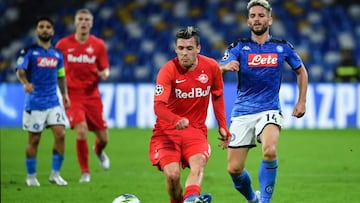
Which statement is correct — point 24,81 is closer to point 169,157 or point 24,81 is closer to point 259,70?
point 259,70

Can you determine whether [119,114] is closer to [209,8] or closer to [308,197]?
[209,8]

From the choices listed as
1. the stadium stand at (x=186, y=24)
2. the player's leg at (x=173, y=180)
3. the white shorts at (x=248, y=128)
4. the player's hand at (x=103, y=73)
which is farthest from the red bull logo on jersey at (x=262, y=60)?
the stadium stand at (x=186, y=24)

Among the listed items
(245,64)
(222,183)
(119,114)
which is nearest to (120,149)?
(119,114)

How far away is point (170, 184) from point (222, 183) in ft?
14.5

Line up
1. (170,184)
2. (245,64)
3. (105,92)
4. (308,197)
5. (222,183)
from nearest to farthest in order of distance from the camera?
(170,184), (245,64), (308,197), (222,183), (105,92)

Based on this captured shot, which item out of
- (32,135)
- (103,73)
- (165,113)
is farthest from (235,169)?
(103,73)

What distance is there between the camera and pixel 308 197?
11.3m

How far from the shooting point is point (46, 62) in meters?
12.9

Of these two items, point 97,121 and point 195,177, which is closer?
point 195,177

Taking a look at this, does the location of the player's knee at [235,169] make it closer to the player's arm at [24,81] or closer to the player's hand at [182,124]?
the player's hand at [182,124]

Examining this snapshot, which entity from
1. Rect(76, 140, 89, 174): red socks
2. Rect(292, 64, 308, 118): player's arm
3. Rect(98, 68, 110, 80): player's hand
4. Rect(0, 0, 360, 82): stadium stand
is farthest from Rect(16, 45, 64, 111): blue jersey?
Rect(0, 0, 360, 82): stadium stand

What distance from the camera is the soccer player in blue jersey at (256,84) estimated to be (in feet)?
31.6

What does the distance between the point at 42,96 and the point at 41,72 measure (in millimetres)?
343

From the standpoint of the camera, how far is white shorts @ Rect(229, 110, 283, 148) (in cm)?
960
